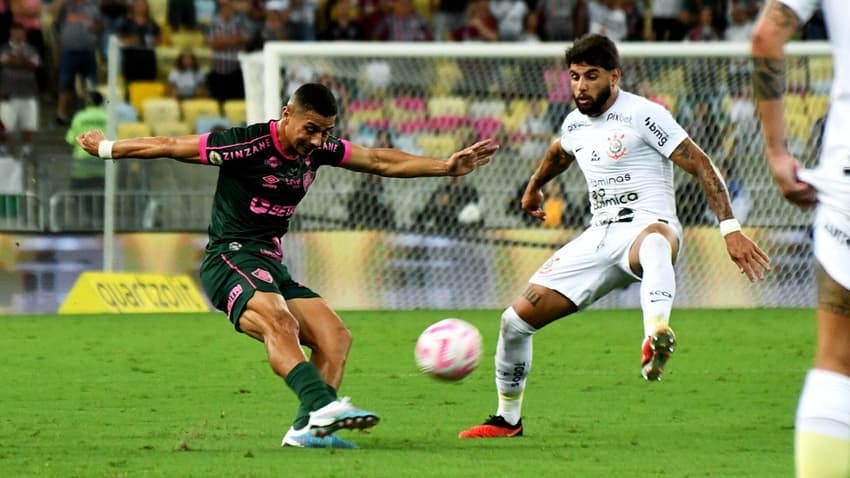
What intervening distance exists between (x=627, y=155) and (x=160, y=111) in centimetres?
1212

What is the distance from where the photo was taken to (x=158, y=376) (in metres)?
10.9

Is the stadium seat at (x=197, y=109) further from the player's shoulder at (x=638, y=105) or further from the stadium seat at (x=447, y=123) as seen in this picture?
the player's shoulder at (x=638, y=105)

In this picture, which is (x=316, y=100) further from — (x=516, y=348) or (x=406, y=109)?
(x=406, y=109)

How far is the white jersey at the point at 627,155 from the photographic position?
8.47m

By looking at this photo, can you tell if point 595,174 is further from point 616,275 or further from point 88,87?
point 88,87

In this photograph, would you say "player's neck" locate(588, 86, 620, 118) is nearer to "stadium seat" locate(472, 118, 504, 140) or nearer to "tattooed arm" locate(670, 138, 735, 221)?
"tattooed arm" locate(670, 138, 735, 221)

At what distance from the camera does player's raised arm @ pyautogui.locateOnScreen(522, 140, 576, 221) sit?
8805 mm

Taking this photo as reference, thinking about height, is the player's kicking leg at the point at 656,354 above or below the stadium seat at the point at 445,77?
A: above

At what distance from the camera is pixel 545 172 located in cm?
892

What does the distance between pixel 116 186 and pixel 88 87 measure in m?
4.23

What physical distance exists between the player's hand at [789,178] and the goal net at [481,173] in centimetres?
1204

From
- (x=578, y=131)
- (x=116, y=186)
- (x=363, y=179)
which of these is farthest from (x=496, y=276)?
(x=578, y=131)

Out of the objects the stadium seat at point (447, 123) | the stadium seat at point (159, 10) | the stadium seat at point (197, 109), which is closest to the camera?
the stadium seat at point (447, 123)

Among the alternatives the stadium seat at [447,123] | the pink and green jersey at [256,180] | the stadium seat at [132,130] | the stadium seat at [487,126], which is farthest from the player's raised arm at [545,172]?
the stadium seat at [132,130]
